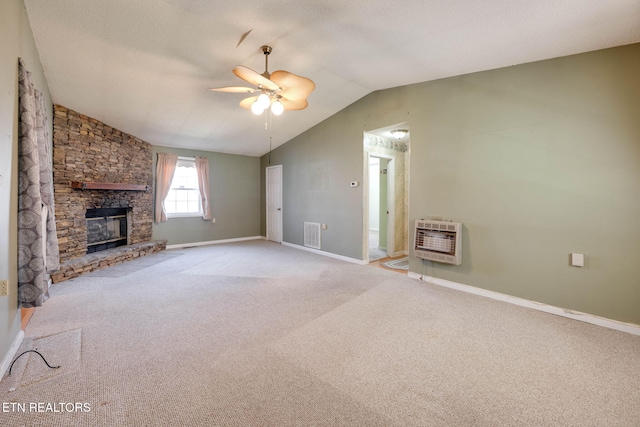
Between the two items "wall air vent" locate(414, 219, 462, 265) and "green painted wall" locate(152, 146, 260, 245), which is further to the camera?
"green painted wall" locate(152, 146, 260, 245)

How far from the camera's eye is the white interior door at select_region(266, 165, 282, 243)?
6.83 metres

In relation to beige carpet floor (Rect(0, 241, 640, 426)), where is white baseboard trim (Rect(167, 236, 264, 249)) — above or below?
above

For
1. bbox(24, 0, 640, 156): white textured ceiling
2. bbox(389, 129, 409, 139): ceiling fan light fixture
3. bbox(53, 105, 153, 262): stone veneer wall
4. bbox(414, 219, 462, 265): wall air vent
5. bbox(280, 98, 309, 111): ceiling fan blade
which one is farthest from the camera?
bbox(389, 129, 409, 139): ceiling fan light fixture

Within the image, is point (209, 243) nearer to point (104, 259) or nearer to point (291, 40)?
point (104, 259)

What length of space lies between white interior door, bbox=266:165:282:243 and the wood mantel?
2841mm

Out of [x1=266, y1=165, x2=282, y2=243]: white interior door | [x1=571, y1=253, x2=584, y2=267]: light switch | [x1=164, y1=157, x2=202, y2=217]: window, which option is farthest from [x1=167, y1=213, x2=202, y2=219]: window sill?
[x1=571, y1=253, x2=584, y2=267]: light switch

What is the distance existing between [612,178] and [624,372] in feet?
5.50

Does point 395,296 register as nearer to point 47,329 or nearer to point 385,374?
point 385,374

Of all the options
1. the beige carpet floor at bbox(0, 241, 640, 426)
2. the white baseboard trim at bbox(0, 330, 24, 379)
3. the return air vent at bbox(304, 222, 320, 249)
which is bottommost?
the beige carpet floor at bbox(0, 241, 640, 426)

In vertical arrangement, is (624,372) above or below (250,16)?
below

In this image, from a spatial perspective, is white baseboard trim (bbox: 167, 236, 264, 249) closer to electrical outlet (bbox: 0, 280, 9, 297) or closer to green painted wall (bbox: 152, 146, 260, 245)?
green painted wall (bbox: 152, 146, 260, 245)

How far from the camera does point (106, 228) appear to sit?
5.02m

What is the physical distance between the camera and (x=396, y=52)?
9.73ft

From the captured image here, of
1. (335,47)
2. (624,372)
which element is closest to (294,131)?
(335,47)
